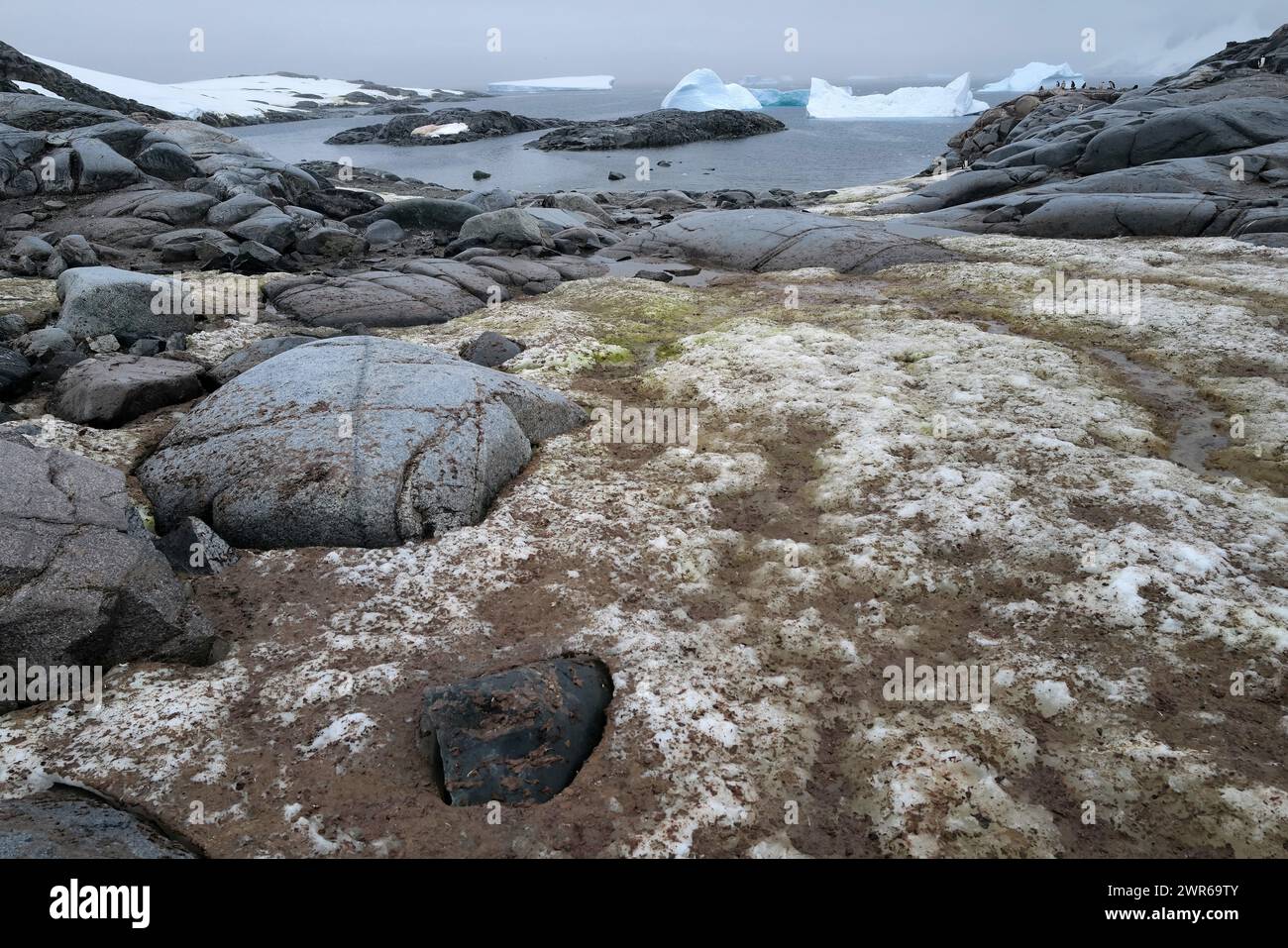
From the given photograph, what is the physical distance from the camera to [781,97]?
150 m

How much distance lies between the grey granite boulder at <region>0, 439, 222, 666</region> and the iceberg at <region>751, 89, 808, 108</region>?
15578 cm

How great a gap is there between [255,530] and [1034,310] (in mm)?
15020

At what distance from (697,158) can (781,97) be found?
8657cm

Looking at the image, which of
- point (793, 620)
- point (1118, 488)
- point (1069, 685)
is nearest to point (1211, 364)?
point (1118, 488)

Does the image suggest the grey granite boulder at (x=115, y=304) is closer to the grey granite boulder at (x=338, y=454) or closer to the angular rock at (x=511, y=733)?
the grey granite boulder at (x=338, y=454)

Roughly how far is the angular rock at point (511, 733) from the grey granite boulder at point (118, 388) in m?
7.78

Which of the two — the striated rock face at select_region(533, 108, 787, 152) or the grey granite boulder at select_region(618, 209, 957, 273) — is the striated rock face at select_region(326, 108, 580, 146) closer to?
the striated rock face at select_region(533, 108, 787, 152)

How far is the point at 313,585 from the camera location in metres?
7.43

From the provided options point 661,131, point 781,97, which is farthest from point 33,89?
point 781,97

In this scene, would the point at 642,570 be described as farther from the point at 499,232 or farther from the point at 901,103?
the point at 901,103

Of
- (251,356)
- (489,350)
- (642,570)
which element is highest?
(489,350)

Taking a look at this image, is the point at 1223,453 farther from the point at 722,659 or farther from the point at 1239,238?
the point at 1239,238

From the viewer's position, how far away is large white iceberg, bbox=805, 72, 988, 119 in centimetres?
11831

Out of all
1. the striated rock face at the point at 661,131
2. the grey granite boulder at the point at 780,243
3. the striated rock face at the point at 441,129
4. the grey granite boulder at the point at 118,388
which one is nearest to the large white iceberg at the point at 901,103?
the striated rock face at the point at 661,131
